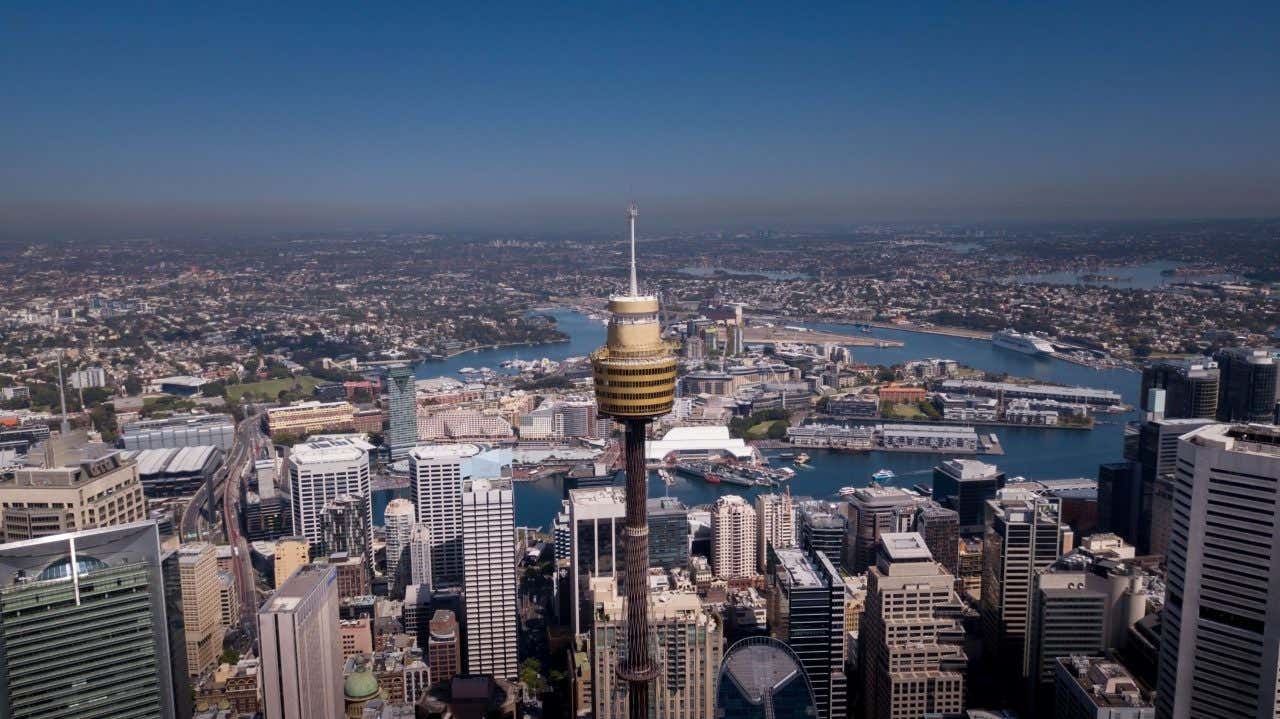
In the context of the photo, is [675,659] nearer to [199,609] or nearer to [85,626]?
[85,626]

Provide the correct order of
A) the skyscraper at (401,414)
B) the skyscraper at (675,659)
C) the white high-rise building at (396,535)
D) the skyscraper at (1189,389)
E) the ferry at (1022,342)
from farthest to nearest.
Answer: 1. the ferry at (1022,342)
2. the skyscraper at (401,414)
3. the skyscraper at (1189,389)
4. the white high-rise building at (396,535)
5. the skyscraper at (675,659)

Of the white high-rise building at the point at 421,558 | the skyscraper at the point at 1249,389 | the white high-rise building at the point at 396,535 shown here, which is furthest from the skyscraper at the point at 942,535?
the white high-rise building at the point at 396,535

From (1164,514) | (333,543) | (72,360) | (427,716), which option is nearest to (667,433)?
(333,543)

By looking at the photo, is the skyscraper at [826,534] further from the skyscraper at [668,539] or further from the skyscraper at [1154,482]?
the skyscraper at [1154,482]

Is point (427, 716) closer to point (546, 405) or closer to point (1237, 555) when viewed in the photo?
point (1237, 555)

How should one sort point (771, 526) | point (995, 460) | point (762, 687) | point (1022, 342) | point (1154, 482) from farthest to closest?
point (1022, 342), point (995, 460), point (771, 526), point (1154, 482), point (762, 687)

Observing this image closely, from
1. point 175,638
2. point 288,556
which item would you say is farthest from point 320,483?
point 175,638
